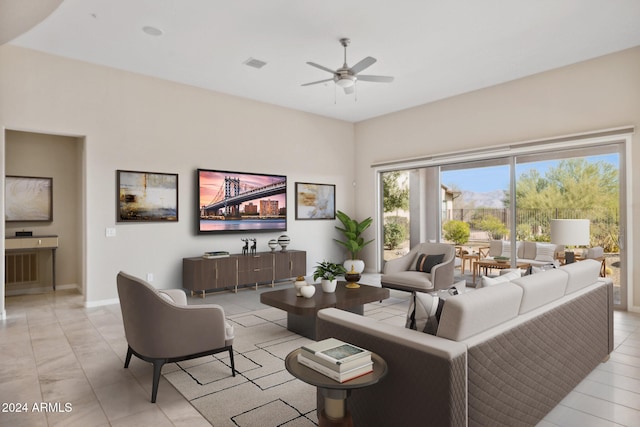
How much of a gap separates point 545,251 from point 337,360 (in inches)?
203

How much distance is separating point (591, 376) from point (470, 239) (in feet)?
12.1

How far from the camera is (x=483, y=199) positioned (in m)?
6.32

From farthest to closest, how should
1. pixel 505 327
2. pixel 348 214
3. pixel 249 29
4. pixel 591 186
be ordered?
pixel 348 214 → pixel 591 186 → pixel 249 29 → pixel 505 327

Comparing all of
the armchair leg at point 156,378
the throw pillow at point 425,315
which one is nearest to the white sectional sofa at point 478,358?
the throw pillow at point 425,315

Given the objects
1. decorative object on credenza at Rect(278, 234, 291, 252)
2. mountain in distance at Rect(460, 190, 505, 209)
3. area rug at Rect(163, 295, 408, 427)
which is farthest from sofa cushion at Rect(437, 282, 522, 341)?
decorative object on credenza at Rect(278, 234, 291, 252)

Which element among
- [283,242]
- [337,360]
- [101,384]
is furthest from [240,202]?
[337,360]

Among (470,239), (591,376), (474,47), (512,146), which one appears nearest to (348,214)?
(470,239)

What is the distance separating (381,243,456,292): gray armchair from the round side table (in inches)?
133

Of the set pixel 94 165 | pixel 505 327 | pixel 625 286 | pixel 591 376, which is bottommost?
pixel 591 376

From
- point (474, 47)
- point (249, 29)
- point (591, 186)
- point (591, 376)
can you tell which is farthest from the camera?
point (591, 186)

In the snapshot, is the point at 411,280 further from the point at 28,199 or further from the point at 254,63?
the point at 28,199

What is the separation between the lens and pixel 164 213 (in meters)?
5.72

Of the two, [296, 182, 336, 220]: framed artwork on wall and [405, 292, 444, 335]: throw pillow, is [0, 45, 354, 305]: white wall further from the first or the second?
[405, 292, 444, 335]: throw pillow

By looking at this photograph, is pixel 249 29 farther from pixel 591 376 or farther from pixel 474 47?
pixel 591 376
